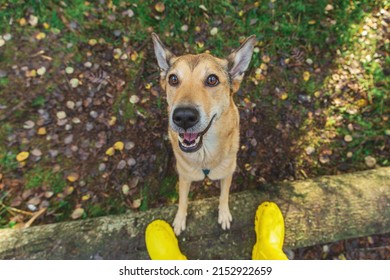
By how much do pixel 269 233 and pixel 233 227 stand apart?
17.6 inches

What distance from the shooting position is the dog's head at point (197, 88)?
8.42 ft

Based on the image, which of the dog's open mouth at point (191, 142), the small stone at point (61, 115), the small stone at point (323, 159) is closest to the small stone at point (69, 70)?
the small stone at point (61, 115)

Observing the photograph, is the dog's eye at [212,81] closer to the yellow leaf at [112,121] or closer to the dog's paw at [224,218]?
the dog's paw at [224,218]

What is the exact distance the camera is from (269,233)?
3.39 m

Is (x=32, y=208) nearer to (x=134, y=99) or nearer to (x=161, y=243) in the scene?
(x=161, y=243)

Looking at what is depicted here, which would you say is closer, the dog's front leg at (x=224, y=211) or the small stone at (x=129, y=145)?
the dog's front leg at (x=224, y=211)

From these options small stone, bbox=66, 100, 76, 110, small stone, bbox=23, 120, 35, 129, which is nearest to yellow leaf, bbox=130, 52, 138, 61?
small stone, bbox=66, 100, 76, 110

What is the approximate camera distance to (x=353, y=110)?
451 cm

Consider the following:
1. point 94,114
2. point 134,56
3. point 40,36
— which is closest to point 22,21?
point 40,36

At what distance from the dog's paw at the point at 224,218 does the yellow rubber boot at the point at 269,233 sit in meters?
0.34

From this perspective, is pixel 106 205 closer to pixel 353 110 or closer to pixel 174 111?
pixel 174 111

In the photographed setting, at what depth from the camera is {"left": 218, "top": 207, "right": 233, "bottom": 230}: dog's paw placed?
359cm

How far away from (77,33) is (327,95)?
13.1ft

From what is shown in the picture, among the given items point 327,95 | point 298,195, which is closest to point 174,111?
point 298,195
